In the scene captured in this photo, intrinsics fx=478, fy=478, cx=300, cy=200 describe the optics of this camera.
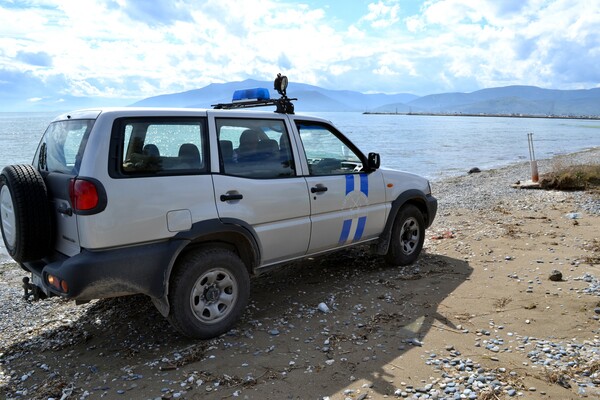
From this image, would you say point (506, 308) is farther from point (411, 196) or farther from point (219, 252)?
point (219, 252)

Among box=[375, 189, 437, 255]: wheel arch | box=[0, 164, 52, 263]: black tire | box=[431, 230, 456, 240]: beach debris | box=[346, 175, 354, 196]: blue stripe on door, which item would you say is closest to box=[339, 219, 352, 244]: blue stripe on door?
box=[346, 175, 354, 196]: blue stripe on door

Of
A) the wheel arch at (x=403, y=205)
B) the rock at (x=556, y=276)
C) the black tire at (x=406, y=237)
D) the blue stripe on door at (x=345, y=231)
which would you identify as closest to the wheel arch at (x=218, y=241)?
the blue stripe on door at (x=345, y=231)

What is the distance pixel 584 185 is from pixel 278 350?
11771 mm

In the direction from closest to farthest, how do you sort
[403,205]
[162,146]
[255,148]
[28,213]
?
1. [28,213]
2. [162,146]
3. [255,148]
4. [403,205]

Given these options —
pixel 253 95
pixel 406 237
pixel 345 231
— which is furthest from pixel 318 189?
pixel 406 237

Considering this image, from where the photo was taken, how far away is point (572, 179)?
42.0 feet

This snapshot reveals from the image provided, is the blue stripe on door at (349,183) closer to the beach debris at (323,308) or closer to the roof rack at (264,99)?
the roof rack at (264,99)

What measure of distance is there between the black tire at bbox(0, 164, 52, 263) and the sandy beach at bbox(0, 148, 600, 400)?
1039 millimetres

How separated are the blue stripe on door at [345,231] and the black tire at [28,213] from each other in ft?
9.74

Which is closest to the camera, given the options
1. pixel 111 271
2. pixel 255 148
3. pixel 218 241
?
pixel 111 271

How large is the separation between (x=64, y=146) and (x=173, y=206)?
115 cm

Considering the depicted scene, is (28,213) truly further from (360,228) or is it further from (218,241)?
(360,228)

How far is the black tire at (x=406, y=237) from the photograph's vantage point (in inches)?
246

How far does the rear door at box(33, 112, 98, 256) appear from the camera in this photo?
3738mm
